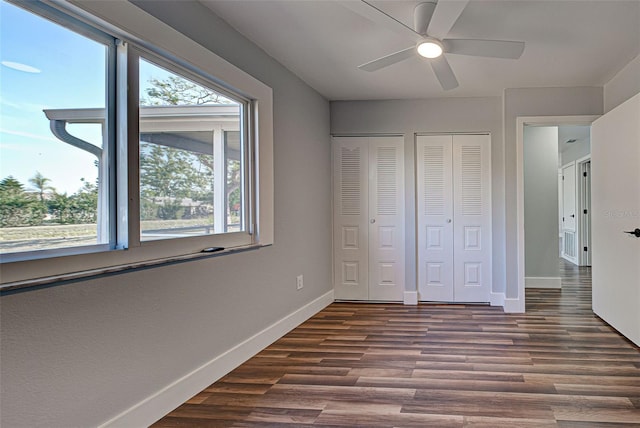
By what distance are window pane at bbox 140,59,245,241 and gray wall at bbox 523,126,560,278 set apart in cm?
436

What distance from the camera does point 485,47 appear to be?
277 cm

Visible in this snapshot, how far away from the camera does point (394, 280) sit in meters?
5.27

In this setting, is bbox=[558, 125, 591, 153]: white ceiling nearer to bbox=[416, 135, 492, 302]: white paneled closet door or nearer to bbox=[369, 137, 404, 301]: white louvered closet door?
bbox=[416, 135, 492, 302]: white paneled closet door

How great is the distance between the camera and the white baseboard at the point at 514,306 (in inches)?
185

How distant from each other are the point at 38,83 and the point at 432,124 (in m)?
4.10

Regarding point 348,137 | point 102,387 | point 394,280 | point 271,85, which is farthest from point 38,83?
point 394,280

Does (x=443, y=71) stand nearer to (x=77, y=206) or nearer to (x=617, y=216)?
(x=617, y=216)

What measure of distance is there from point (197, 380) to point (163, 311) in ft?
1.73

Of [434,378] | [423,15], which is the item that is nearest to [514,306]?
[434,378]

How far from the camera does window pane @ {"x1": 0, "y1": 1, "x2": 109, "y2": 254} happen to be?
165 centimetres

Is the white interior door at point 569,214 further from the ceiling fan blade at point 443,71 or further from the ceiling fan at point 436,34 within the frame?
the ceiling fan at point 436,34

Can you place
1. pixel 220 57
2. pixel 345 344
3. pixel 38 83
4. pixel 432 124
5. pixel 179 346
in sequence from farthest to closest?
1. pixel 432 124
2. pixel 345 344
3. pixel 220 57
4. pixel 179 346
5. pixel 38 83

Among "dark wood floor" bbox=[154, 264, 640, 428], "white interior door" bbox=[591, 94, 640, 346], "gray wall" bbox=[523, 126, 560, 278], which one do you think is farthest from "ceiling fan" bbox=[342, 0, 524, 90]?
"gray wall" bbox=[523, 126, 560, 278]

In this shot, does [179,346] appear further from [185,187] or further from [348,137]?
[348,137]
